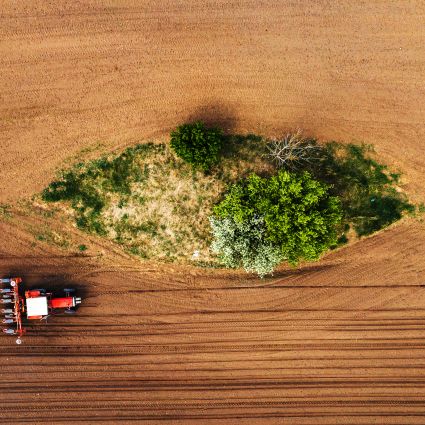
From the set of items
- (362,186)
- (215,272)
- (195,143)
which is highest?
(195,143)

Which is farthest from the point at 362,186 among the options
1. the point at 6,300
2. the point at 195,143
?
the point at 6,300

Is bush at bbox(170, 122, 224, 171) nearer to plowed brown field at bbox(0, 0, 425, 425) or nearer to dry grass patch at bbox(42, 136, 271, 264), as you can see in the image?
dry grass patch at bbox(42, 136, 271, 264)

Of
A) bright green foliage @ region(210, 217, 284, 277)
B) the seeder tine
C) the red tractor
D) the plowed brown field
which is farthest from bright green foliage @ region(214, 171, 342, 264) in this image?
the seeder tine

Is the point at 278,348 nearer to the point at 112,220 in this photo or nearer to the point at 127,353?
the point at 127,353

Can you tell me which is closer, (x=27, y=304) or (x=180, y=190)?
(x=27, y=304)

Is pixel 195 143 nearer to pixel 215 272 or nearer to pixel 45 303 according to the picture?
pixel 215 272
